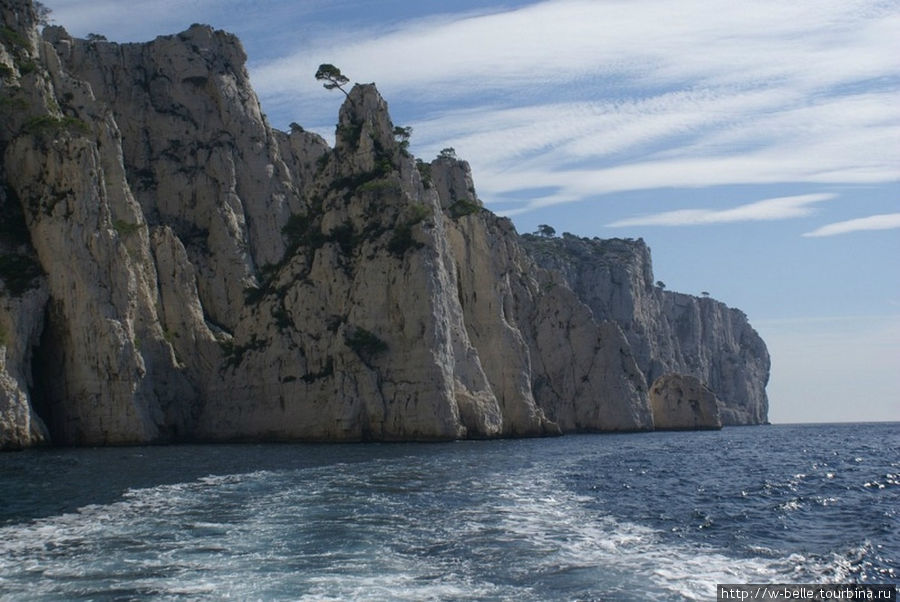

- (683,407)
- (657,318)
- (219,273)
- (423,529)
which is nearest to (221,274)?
(219,273)

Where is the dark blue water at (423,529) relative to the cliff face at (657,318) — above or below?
below

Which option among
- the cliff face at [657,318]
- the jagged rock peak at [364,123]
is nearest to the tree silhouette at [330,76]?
the jagged rock peak at [364,123]

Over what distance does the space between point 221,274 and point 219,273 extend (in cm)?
20

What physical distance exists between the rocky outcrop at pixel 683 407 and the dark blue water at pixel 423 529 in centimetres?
6846

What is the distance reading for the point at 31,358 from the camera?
189 feet

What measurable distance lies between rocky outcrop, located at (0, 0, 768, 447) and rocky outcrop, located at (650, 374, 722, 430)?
13689mm

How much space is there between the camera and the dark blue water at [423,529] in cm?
2077

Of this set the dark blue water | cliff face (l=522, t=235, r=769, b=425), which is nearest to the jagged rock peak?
the dark blue water

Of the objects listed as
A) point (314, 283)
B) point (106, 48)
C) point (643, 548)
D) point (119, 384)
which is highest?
point (106, 48)

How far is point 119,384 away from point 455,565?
4368cm

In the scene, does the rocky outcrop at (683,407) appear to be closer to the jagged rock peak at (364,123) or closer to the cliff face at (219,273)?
the cliff face at (219,273)

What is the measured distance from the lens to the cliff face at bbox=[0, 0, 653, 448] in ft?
201

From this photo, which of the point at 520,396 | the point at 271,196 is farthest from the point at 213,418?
the point at 271,196

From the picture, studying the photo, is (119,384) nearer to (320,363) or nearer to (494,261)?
(320,363)
